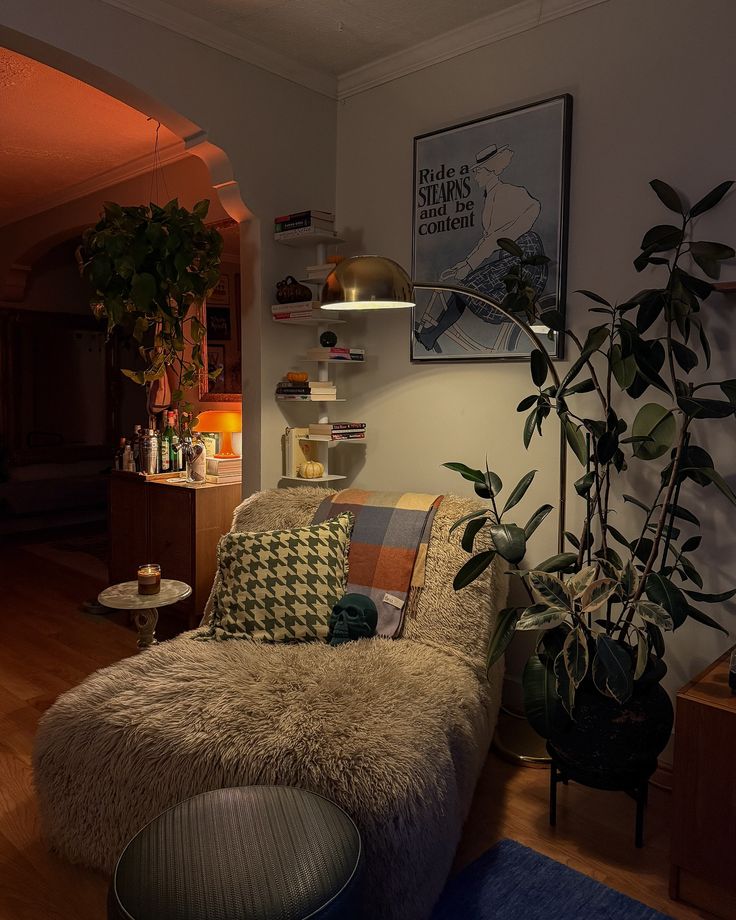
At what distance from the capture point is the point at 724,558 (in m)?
2.28

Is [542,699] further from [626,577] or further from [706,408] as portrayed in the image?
[706,408]

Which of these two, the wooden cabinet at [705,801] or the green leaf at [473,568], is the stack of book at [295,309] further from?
the wooden cabinet at [705,801]

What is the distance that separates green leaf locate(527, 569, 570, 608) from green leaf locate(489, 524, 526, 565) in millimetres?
74

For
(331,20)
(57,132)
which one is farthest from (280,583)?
(57,132)

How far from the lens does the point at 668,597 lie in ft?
6.35

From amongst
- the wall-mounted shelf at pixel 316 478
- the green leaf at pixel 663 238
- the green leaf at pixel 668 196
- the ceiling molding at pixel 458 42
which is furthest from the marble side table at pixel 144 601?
the ceiling molding at pixel 458 42

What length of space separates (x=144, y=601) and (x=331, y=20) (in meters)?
2.20

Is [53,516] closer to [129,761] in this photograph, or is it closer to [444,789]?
[129,761]

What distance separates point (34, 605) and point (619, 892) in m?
3.53

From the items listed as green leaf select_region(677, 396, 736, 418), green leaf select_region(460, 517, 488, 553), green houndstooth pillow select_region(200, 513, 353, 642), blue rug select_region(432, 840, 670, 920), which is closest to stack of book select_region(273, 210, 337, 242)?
green houndstooth pillow select_region(200, 513, 353, 642)

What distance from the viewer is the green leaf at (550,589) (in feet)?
6.53

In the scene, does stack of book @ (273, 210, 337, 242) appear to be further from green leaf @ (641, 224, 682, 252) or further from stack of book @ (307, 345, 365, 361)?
green leaf @ (641, 224, 682, 252)

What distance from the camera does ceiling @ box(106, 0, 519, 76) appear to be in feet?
8.50

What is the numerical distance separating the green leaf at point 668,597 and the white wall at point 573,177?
43cm
